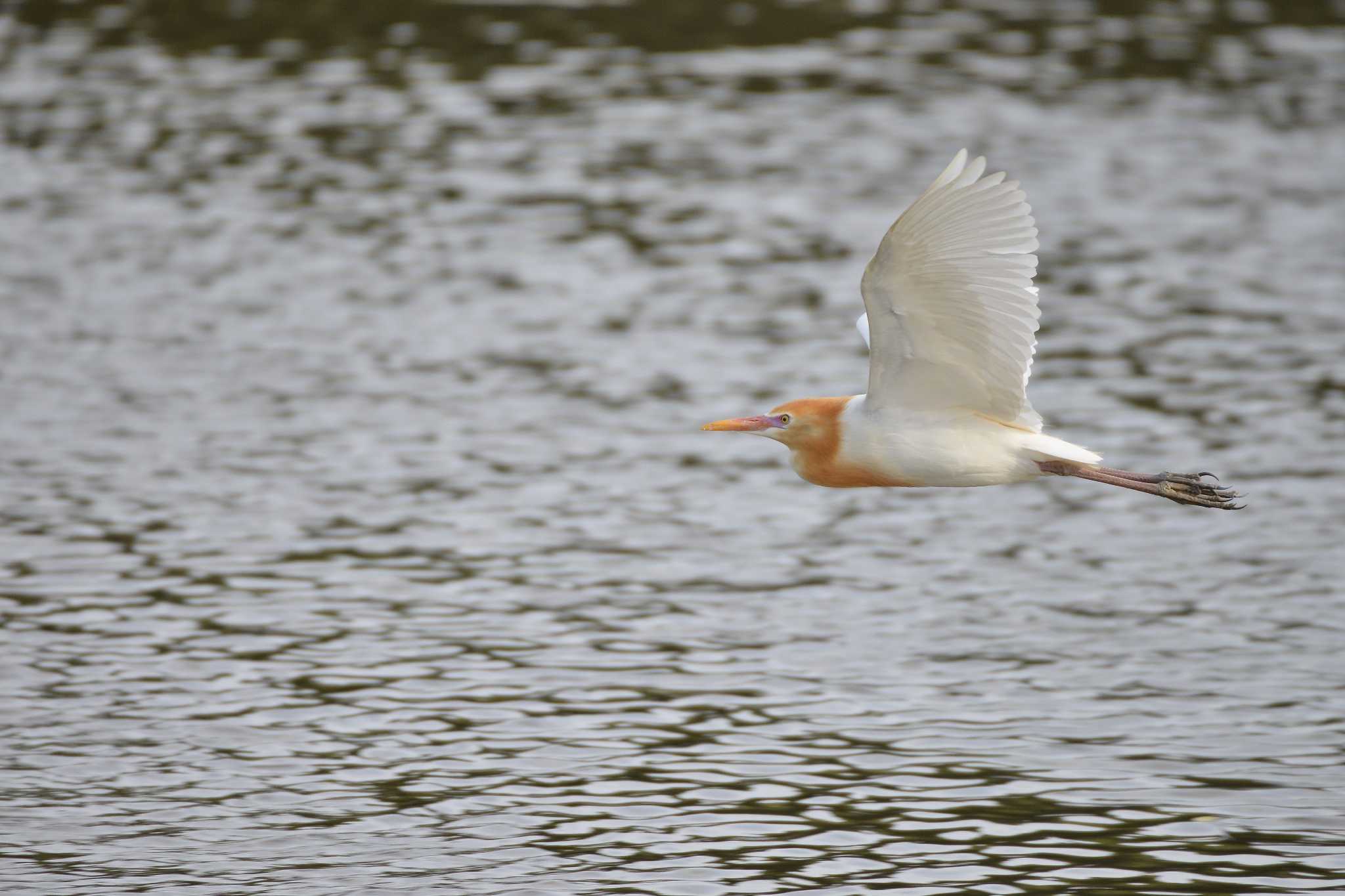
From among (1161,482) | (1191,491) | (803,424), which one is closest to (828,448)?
(803,424)

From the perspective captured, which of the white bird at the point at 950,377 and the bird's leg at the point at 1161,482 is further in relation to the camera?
the bird's leg at the point at 1161,482

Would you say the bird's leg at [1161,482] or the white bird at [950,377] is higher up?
the white bird at [950,377]

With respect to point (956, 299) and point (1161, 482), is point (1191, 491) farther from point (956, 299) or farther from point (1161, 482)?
point (956, 299)

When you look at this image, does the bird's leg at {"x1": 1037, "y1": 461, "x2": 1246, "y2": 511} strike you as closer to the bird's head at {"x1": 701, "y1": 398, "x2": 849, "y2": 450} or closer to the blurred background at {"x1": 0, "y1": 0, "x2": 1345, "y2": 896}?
the bird's head at {"x1": 701, "y1": 398, "x2": 849, "y2": 450}

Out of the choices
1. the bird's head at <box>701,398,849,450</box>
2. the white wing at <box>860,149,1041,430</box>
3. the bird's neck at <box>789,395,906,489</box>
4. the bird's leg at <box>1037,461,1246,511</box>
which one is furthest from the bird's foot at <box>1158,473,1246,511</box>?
the bird's head at <box>701,398,849,450</box>

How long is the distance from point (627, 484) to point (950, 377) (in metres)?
5.66

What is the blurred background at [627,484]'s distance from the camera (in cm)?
995

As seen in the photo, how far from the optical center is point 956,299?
9.12 metres

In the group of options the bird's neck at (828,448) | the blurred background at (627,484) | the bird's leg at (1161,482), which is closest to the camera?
the bird's leg at (1161,482)

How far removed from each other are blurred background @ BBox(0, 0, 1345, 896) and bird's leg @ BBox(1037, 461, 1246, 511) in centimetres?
146

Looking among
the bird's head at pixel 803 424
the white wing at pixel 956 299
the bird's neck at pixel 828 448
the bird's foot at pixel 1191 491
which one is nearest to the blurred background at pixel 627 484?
the bird's foot at pixel 1191 491

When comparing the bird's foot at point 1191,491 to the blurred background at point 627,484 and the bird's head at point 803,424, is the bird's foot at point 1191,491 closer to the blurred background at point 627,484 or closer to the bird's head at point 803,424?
the blurred background at point 627,484

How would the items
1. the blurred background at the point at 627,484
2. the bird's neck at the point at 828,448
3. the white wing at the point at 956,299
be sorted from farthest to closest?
1. the blurred background at the point at 627,484
2. the bird's neck at the point at 828,448
3. the white wing at the point at 956,299

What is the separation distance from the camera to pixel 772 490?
15047mm
